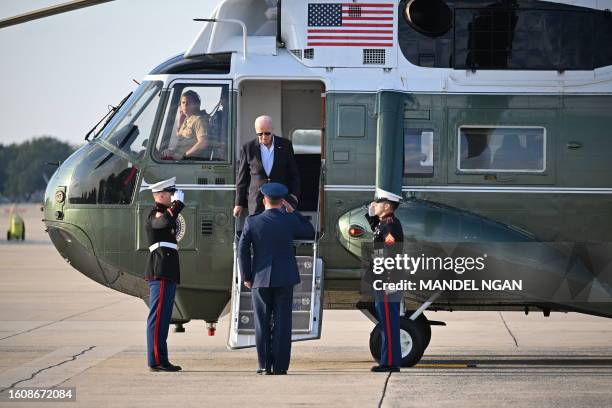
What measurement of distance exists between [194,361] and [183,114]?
2628 millimetres

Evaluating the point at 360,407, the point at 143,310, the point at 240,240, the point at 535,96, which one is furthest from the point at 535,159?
the point at 143,310

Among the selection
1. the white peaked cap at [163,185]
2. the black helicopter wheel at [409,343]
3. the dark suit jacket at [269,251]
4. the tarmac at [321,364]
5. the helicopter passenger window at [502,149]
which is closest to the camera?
the tarmac at [321,364]

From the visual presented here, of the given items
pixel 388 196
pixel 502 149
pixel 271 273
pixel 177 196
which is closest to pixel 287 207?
pixel 271 273

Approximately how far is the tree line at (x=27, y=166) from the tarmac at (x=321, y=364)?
511 feet

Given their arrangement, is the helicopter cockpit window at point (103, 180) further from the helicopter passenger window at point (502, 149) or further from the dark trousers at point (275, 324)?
the helicopter passenger window at point (502, 149)

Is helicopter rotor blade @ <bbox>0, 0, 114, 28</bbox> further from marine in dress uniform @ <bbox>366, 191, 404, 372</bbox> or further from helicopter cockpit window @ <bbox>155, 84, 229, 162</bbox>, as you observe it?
marine in dress uniform @ <bbox>366, 191, 404, 372</bbox>

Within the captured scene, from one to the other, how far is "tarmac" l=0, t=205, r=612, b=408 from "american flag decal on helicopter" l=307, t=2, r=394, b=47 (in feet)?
11.0

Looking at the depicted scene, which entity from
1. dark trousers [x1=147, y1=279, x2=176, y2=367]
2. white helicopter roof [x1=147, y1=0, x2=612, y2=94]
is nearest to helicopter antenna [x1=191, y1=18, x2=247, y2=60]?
white helicopter roof [x1=147, y1=0, x2=612, y2=94]

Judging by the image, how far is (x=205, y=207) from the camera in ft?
43.4

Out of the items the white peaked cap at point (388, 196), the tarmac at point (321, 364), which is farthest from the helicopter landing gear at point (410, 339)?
the white peaked cap at point (388, 196)

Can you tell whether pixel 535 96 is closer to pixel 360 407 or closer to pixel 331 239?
pixel 331 239

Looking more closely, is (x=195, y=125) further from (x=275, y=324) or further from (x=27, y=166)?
(x=27, y=166)

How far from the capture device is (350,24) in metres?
13.3

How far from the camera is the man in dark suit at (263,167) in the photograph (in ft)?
41.3
